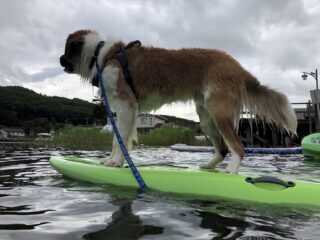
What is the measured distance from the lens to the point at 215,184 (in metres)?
4.16

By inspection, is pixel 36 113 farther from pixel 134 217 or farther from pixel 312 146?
pixel 134 217

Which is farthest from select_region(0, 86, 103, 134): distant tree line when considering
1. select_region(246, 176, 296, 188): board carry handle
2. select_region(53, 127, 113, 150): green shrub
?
select_region(246, 176, 296, 188): board carry handle

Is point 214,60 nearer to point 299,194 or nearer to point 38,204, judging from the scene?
point 299,194

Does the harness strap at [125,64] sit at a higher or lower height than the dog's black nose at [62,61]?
lower

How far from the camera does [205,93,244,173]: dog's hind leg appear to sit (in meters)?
4.63

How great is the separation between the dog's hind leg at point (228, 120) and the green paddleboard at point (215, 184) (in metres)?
0.37

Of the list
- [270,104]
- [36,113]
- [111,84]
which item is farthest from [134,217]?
[36,113]

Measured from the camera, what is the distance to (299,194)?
12.4 feet

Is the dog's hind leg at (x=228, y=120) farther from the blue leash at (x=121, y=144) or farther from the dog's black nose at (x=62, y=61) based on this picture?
the dog's black nose at (x=62, y=61)

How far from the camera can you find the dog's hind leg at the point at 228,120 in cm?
463

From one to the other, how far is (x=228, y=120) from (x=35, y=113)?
88.1 m

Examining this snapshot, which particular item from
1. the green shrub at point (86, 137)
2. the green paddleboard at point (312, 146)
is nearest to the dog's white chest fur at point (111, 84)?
the green paddleboard at point (312, 146)

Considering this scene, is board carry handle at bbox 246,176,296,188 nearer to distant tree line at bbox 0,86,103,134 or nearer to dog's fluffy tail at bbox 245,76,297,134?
dog's fluffy tail at bbox 245,76,297,134

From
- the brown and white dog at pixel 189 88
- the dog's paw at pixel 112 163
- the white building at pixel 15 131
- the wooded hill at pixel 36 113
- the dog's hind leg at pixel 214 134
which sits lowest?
the dog's paw at pixel 112 163
